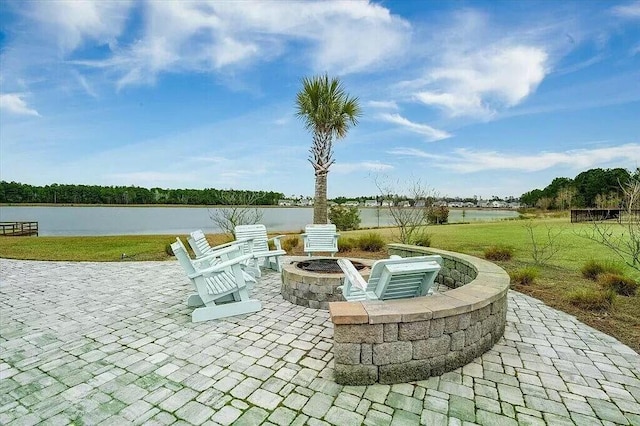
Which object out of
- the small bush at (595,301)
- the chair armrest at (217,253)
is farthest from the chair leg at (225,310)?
the small bush at (595,301)

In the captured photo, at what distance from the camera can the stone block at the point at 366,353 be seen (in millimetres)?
2482

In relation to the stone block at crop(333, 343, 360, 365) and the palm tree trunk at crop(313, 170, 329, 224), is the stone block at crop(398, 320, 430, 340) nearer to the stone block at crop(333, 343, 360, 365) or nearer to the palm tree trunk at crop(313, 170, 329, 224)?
the stone block at crop(333, 343, 360, 365)

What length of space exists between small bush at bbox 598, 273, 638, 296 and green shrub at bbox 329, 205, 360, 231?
17454 mm

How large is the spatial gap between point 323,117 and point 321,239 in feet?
18.6

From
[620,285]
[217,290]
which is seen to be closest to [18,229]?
[217,290]

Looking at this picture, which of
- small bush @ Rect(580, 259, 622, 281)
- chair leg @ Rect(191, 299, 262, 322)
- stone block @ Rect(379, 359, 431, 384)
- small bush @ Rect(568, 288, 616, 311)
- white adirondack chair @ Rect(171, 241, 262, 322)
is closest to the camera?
stone block @ Rect(379, 359, 431, 384)

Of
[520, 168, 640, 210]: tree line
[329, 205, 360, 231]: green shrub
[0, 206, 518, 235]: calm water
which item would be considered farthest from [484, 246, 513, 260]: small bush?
[520, 168, 640, 210]: tree line

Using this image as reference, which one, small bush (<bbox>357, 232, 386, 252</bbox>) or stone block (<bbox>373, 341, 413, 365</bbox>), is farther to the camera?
small bush (<bbox>357, 232, 386, 252</bbox>)

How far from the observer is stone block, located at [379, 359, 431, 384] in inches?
99.0

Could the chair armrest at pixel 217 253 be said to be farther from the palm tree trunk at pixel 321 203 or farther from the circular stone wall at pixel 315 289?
the palm tree trunk at pixel 321 203

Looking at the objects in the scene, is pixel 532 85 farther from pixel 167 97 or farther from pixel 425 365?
pixel 167 97

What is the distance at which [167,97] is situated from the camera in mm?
13375

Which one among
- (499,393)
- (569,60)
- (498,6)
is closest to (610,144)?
(569,60)

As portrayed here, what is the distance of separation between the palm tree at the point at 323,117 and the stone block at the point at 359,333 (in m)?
9.19
